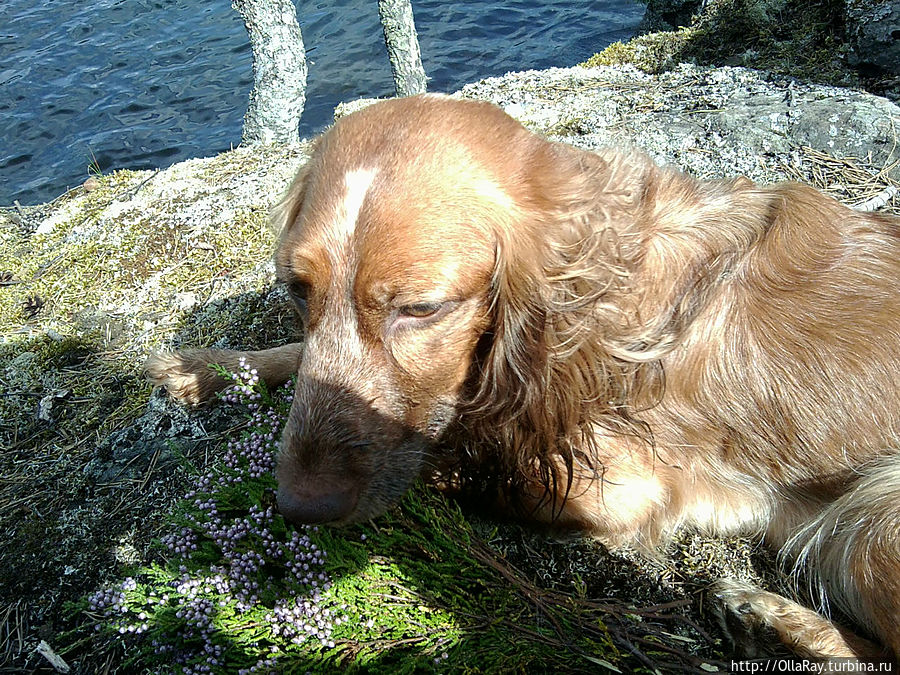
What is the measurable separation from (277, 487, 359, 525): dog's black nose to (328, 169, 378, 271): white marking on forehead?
0.84 m

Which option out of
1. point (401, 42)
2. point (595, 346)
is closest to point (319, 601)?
point (595, 346)

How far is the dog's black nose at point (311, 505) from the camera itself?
2521 millimetres

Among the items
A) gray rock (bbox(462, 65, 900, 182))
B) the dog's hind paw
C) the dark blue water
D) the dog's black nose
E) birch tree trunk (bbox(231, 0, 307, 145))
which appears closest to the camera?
the dog's black nose

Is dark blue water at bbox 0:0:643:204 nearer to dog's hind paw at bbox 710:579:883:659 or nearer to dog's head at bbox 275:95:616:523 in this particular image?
dog's head at bbox 275:95:616:523

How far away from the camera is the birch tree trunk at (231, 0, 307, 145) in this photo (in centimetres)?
739

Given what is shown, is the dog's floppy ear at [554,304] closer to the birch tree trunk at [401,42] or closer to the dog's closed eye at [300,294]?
the dog's closed eye at [300,294]

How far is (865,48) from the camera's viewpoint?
6.11 meters

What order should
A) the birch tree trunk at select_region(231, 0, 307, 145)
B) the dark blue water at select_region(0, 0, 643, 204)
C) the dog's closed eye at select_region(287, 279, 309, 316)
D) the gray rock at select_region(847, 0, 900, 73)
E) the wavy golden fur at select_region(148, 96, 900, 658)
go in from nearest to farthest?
the wavy golden fur at select_region(148, 96, 900, 658) < the dog's closed eye at select_region(287, 279, 309, 316) < the gray rock at select_region(847, 0, 900, 73) < the birch tree trunk at select_region(231, 0, 307, 145) < the dark blue water at select_region(0, 0, 643, 204)

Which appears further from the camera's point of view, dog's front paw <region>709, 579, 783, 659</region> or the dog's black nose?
dog's front paw <region>709, 579, 783, 659</region>

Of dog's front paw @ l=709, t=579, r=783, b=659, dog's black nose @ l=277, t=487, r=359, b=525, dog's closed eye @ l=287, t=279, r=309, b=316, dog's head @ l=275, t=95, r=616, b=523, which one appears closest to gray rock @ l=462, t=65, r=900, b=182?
dog's head @ l=275, t=95, r=616, b=523

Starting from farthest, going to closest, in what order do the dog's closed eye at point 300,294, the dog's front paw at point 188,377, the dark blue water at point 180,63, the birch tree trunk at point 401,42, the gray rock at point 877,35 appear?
the dark blue water at point 180,63 → the birch tree trunk at point 401,42 → the gray rock at point 877,35 → the dog's front paw at point 188,377 → the dog's closed eye at point 300,294

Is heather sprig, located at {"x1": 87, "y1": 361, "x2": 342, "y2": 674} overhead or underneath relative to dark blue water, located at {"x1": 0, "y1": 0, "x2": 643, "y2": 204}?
underneath

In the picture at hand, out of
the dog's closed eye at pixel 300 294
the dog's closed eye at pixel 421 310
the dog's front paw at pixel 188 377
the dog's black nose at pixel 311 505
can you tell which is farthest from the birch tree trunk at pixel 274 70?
the dog's black nose at pixel 311 505

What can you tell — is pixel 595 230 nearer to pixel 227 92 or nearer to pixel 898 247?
pixel 898 247
